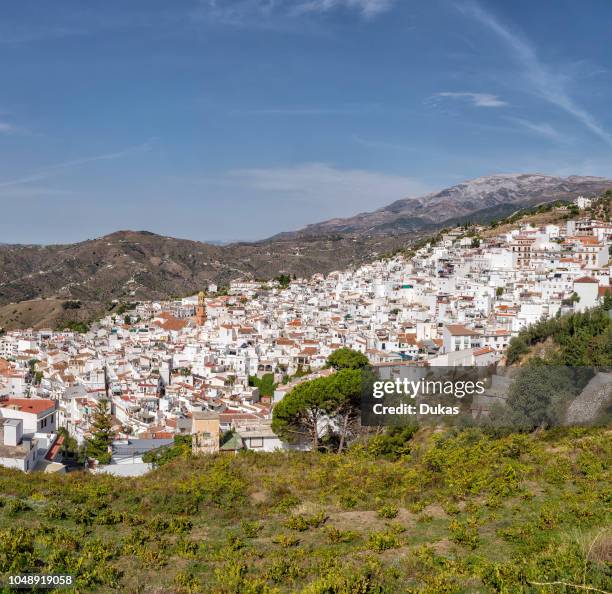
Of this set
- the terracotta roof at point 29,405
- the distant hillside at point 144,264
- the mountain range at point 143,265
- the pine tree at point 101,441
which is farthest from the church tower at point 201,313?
the distant hillside at point 144,264

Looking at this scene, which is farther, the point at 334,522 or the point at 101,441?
the point at 101,441

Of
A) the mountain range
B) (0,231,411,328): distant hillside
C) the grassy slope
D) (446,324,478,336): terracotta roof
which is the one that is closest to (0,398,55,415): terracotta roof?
the grassy slope

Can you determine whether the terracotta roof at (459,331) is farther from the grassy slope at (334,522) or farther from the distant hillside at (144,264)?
the distant hillside at (144,264)

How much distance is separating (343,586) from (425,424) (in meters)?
11.2

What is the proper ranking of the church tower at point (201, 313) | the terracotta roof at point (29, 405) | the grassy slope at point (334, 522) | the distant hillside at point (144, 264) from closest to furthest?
the grassy slope at point (334, 522)
the terracotta roof at point (29, 405)
the church tower at point (201, 313)
the distant hillside at point (144, 264)

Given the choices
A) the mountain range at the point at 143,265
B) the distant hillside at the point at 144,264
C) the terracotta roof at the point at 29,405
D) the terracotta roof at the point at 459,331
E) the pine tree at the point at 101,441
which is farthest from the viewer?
the distant hillside at the point at 144,264

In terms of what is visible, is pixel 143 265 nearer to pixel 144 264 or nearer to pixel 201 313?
pixel 144 264

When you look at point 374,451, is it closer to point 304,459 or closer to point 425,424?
point 304,459

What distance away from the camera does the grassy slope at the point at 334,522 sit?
576 centimetres

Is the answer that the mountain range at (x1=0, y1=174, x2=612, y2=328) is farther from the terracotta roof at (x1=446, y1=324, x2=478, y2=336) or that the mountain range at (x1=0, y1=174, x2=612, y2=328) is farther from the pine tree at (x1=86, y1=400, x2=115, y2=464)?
the terracotta roof at (x1=446, y1=324, x2=478, y2=336)

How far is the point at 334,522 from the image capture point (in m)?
8.06

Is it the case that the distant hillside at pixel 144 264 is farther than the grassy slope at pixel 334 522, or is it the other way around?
the distant hillside at pixel 144 264

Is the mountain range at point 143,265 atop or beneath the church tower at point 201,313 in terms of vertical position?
atop

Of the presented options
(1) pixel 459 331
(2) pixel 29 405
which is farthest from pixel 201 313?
(1) pixel 459 331
